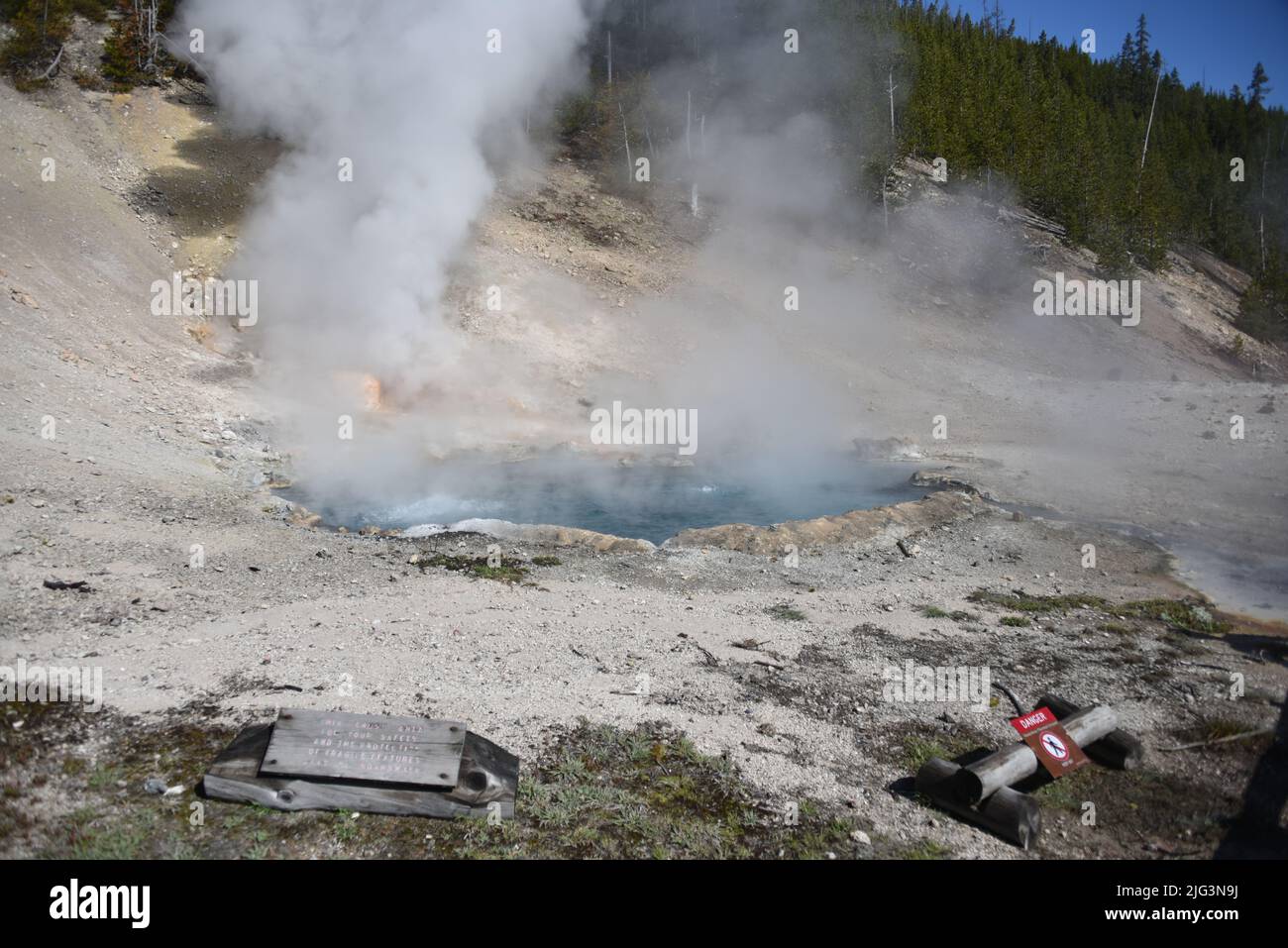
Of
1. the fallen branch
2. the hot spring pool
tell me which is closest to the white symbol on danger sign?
the hot spring pool

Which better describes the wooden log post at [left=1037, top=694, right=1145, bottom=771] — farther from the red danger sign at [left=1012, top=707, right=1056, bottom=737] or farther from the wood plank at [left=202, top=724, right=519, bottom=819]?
the wood plank at [left=202, top=724, right=519, bottom=819]

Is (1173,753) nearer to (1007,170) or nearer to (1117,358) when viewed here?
(1117,358)

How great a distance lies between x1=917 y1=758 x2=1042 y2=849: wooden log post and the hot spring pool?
24.8ft

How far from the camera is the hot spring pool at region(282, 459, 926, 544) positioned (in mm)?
12664

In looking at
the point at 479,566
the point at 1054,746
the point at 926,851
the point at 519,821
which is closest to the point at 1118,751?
the point at 1054,746

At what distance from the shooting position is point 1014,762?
4.81 metres

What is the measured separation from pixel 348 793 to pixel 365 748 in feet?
0.86

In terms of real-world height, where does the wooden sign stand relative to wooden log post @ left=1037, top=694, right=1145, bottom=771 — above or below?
above

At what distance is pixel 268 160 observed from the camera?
26.0 meters

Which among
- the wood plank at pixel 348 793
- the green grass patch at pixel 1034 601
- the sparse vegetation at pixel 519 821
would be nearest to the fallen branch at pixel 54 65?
the sparse vegetation at pixel 519 821

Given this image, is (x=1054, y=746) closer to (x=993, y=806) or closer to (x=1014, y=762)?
(x=1014, y=762)

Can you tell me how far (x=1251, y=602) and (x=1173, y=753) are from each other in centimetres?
481

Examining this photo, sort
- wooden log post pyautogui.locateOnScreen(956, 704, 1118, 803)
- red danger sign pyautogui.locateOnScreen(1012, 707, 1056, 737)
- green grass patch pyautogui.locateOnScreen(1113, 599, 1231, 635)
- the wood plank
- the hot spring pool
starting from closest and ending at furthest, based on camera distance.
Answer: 1. the wood plank
2. wooden log post pyautogui.locateOnScreen(956, 704, 1118, 803)
3. red danger sign pyautogui.locateOnScreen(1012, 707, 1056, 737)
4. green grass patch pyautogui.locateOnScreen(1113, 599, 1231, 635)
5. the hot spring pool
